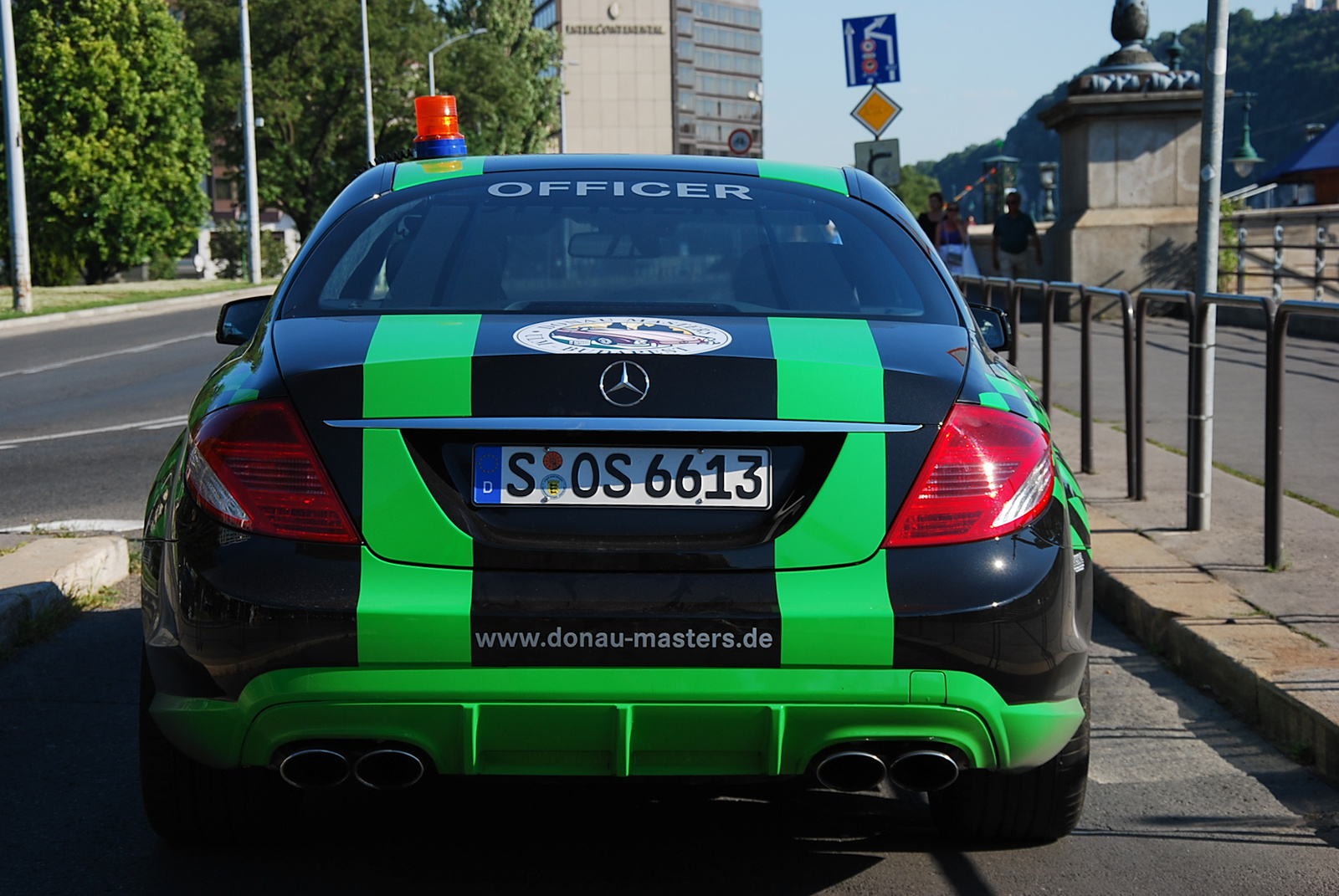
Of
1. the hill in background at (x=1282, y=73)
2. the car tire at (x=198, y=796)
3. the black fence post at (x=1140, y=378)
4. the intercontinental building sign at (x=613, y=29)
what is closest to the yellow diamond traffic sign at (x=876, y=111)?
the black fence post at (x=1140, y=378)

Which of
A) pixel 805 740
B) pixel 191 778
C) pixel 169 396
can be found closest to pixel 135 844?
pixel 191 778

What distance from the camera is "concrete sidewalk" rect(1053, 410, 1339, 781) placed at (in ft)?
14.1

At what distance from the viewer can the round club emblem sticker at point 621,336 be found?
2859 millimetres

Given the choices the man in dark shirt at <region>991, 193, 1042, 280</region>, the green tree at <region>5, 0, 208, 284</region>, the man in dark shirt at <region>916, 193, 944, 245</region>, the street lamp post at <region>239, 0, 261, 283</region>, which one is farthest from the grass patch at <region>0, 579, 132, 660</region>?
the green tree at <region>5, 0, 208, 284</region>

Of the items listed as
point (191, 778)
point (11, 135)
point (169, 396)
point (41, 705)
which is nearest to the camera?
point (191, 778)

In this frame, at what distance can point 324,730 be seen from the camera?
2.77m

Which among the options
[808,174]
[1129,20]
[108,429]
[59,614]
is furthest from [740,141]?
[808,174]

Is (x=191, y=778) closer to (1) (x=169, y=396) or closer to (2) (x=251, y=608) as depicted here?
(2) (x=251, y=608)

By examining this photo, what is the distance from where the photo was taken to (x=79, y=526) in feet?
23.1

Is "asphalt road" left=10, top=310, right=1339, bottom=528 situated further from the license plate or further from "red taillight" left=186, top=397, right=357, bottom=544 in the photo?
"red taillight" left=186, top=397, right=357, bottom=544

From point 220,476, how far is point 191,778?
2.32 feet

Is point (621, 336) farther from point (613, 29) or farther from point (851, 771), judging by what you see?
point (613, 29)

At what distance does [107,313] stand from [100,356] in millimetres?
11228

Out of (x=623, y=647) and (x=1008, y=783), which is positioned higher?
(x=623, y=647)
